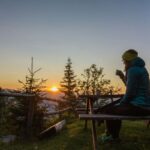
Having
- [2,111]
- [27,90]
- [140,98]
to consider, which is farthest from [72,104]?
[140,98]

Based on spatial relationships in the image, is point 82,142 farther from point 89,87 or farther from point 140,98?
point 89,87

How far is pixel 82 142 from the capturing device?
26.4 feet

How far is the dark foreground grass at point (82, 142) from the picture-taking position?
7.29 metres

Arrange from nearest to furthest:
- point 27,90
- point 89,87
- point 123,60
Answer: point 123,60, point 27,90, point 89,87

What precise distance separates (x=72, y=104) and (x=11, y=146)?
10.5 m

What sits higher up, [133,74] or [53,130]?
[133,74]

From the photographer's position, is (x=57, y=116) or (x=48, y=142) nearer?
(x=48, y=142)

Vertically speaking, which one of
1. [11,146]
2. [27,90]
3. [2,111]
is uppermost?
[27,90]

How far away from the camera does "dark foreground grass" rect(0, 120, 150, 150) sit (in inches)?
287

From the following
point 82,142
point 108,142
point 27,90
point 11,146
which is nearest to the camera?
point 108,142

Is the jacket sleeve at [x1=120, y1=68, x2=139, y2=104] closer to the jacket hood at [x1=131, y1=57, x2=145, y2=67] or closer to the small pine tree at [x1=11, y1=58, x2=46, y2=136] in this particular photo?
the jacket hood at [x1=131, y1=57, x2=145, y2=67]

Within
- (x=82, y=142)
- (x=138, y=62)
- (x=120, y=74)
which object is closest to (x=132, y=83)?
(x=138, y=62)

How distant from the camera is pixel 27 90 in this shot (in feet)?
43.0

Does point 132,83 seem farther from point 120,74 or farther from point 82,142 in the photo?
point 82,142
